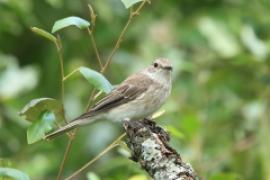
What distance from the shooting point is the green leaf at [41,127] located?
434 centimetres

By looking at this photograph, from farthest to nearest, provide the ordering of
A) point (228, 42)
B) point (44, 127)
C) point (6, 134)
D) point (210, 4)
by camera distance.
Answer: point (210, 4)
point (228, 42)
point (6, 134)
point (44, 127)

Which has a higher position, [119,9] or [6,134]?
[119,9]

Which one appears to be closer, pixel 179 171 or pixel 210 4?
pixel 179 171

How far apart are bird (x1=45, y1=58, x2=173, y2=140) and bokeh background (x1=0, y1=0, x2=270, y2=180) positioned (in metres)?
0.42

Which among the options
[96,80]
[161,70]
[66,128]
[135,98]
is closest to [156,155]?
[96,80]

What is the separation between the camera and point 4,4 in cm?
746

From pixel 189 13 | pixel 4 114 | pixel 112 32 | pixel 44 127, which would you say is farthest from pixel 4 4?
pixel 44 127

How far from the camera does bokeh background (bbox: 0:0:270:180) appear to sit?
7.42 metres

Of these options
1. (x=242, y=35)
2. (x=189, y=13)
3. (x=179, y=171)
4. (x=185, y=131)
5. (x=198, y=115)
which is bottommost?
(x=179, y=171)

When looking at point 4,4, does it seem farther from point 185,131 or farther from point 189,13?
point 189,13

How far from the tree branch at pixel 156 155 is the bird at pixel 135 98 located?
1.09 m

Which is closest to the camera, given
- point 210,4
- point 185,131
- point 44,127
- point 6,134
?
point 44,127

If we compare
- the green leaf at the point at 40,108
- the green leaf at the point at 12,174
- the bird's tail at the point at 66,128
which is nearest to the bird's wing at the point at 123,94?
the bird's tail at the point at 66,128

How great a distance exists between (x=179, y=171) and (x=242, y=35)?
375cm
